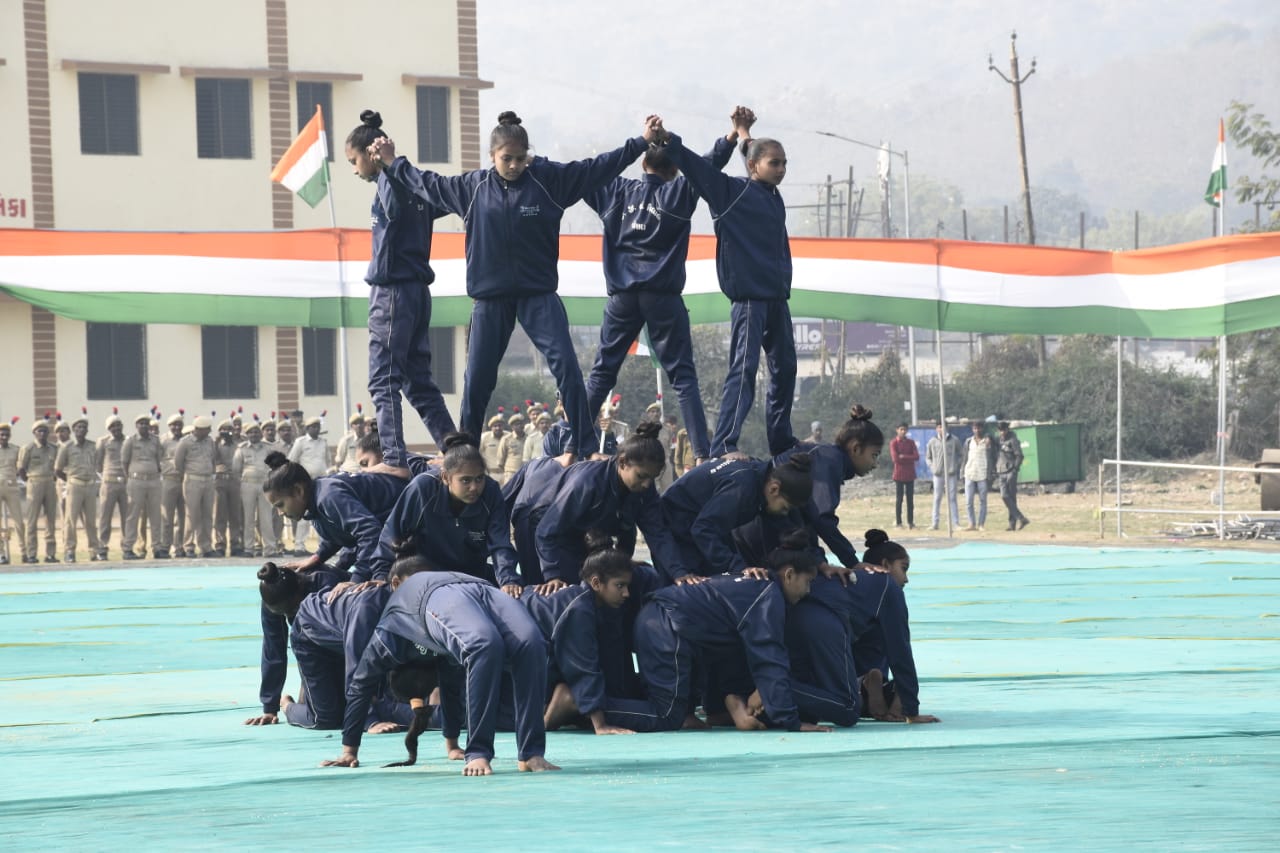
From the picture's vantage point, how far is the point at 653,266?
10766 mm

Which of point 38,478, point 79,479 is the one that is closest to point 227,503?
point 79,479

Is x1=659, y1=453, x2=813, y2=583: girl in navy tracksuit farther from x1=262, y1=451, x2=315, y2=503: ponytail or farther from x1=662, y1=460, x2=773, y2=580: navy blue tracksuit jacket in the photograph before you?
x1=262, y1=451, x2=315, y2=503: ponytail

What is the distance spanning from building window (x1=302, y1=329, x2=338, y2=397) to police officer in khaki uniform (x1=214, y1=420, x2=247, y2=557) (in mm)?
11271

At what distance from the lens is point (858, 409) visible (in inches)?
398

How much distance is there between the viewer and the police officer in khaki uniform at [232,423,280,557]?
22.5 metres

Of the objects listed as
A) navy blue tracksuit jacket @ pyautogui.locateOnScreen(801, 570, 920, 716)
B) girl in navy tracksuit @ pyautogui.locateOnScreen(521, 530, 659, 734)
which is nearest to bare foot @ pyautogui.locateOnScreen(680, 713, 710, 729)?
girl in navy tracksuit @ pyautogui.locateOnScreen(521, 530, 659, 734)

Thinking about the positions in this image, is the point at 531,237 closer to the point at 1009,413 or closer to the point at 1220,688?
the point at 1220,688

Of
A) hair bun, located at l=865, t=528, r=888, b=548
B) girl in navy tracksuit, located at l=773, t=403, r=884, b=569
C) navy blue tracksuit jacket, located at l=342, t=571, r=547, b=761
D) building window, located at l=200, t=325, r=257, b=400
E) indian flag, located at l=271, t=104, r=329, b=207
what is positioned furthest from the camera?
building window, located at l=200, t=325, r=257, b=400

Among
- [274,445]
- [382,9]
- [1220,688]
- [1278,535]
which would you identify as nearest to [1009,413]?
[382,9]

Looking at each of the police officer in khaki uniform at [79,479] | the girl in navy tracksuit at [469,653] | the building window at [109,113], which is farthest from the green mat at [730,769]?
the building window at [109,113]

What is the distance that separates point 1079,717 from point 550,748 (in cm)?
269

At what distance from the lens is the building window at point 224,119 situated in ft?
112

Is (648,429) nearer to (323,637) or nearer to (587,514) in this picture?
(587,514)

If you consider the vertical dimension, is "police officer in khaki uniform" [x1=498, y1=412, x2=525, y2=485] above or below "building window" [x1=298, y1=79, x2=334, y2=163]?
below
